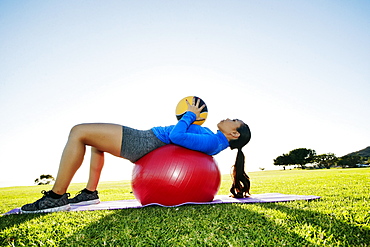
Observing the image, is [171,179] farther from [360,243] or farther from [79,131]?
[360,243]

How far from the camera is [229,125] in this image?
442 centimetres

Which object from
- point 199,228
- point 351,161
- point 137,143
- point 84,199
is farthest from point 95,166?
point 351,161

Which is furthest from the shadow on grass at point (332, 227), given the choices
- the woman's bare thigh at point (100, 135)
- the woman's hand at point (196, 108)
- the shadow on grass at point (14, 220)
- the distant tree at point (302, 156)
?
the distant tree at point (302, 156)

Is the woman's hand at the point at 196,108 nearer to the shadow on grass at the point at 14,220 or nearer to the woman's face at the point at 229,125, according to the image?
the woman's face at the point at 229,125

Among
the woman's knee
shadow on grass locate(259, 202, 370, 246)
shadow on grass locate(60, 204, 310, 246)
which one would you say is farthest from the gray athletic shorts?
shadow on grass locate(259, 202, 370, 246)

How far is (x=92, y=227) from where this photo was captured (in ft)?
8.53

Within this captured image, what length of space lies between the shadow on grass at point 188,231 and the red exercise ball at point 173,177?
28.1 inches

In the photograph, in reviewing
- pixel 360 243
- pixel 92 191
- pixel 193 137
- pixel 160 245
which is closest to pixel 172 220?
pixel 160 245

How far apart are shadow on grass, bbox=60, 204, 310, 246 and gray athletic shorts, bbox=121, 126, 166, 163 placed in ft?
3.74

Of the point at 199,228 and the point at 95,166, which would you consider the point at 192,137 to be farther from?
the point at 95,166

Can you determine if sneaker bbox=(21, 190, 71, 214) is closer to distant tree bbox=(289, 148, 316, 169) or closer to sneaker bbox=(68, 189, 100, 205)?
sneaker bbox=(68, 189, 100, 205)

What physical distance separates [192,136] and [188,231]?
1.72m

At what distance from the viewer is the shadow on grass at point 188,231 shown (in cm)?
203

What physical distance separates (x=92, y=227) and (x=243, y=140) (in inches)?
110
